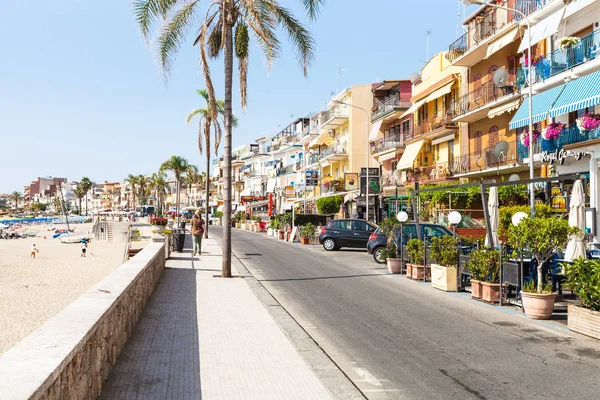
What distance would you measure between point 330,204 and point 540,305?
43971mm

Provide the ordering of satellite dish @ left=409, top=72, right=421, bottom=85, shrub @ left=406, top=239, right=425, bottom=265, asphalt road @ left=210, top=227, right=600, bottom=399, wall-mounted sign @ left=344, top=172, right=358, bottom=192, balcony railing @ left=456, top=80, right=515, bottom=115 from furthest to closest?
wall-mounted sign @ left=344, top=172, right=358, bottom=192 → satellite dish @ left=409, top=72, right=421, bottom=85 → balcony railing @ left=456, top=80, right=515, bottom=115 → shrub @ left=406, top=239, right=425, bottom=265 → asphalt road @ left=210, top=227, right=600, bottom=399

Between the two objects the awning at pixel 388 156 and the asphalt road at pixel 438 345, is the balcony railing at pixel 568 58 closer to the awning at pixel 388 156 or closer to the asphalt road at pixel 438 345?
the asphalt road at pixel 438 345

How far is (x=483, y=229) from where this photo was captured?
26.4 meters

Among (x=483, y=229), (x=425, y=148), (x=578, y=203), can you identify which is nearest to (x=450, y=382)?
(x=578, y=203)

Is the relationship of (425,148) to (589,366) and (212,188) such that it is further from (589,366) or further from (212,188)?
(212,188)

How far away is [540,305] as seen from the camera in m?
9.70

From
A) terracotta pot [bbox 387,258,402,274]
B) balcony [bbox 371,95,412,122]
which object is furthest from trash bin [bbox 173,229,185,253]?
balcony [bbox 371,95,412,122]

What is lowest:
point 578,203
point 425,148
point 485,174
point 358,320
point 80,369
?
point 358,320

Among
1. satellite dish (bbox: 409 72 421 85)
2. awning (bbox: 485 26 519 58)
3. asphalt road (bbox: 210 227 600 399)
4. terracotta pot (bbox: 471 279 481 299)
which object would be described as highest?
satellite dish (bbox: 409 72 421 85)

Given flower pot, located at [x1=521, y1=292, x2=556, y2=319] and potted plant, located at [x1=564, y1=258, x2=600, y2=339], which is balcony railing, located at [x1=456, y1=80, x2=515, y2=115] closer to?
flower pot, located at [x1=521, y1=292, x2=556, y2=319]

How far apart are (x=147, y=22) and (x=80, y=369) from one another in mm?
12538

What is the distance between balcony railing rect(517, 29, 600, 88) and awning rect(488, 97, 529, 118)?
1.47 m

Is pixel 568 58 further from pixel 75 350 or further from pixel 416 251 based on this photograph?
pixel 75 350

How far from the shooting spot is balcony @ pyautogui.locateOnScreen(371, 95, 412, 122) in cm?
4591
